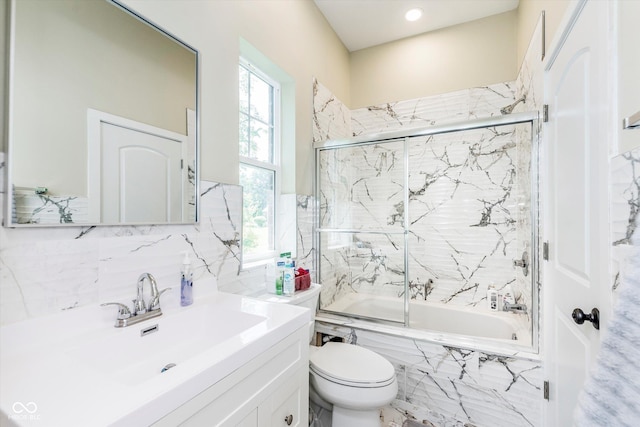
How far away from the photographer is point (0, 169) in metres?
0.78

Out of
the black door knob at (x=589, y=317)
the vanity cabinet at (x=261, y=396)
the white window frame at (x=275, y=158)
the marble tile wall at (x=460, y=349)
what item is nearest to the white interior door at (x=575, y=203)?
the black door knob at (x=589, y=317)

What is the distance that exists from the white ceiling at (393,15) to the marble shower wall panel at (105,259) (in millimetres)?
2006

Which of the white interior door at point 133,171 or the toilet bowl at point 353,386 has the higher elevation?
the white interior door at point 133,171


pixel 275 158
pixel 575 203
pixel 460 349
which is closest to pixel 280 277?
pixel 275 158

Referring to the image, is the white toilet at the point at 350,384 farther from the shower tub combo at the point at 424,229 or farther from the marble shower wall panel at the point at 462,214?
the marble shower wall panel at the point at 462,214

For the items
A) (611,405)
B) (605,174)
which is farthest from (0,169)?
(605,174)

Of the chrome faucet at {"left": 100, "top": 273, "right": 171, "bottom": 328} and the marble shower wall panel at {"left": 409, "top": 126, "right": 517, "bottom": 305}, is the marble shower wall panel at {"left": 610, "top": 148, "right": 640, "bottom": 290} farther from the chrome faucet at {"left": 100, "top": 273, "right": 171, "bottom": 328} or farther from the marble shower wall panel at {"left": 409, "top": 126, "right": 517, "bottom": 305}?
the marble shower wall panel at {"left": 409, "top": 126, "right": 517, "bottom": 305}

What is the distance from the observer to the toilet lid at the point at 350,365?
4.81ft

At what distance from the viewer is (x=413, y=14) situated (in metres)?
2.49

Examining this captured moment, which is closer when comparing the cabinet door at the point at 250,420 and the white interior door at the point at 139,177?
the cabinet door at the point at 250,420

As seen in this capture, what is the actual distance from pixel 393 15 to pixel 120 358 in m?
2.98

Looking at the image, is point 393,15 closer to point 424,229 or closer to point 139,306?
point 424,229

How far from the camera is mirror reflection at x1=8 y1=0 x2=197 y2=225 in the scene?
83 cm

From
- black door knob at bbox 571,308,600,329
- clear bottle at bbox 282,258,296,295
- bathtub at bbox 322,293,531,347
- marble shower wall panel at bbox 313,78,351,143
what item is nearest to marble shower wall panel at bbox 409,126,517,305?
bathtub at bbox 322,293,531,347
